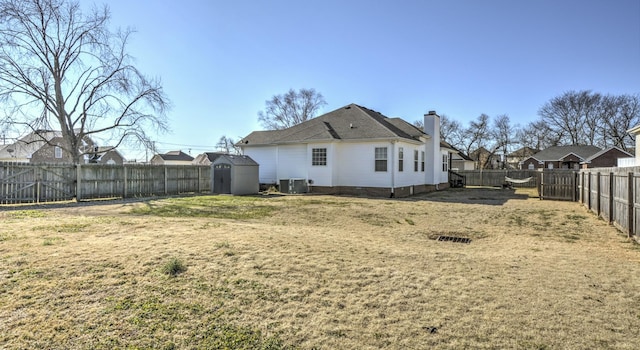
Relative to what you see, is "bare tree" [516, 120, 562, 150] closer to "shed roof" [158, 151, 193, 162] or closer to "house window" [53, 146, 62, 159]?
"shed roof" [158, 151, 193, 162]

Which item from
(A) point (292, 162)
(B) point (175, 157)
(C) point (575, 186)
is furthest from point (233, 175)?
(B) point (175, 157)

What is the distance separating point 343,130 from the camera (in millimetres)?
19172

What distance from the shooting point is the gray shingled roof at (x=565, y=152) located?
4412 centimetres

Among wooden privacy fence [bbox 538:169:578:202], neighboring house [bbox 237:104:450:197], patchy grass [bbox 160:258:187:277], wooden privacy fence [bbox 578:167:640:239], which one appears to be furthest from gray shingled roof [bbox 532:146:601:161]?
patchy grass [bbox 160:258:187:277]

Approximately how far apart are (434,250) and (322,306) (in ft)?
10.4

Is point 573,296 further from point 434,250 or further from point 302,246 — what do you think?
point 302,246

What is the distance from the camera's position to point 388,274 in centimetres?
450

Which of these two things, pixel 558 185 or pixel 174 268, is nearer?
pixel 174 268

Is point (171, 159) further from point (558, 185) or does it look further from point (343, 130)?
point (558, 185)

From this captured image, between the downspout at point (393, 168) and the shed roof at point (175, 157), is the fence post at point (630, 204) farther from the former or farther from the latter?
the shed roof at point (175, 157)

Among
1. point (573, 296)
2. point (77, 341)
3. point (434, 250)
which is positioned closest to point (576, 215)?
point (434, 250)

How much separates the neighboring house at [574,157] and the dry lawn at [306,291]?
41.8 meters

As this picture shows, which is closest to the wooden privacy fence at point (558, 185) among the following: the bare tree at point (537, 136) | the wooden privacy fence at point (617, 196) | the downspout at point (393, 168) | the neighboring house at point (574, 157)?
the wooden privacy fence at point (617, 196)

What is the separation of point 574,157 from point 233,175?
1854 inches
